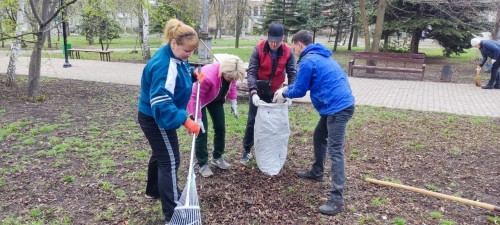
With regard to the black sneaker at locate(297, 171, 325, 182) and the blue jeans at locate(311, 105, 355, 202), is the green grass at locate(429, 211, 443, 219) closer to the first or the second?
the blue jeans at locate(311, 105, 355, 202)

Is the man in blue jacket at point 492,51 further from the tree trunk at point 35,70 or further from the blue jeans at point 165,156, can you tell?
the tree trunk at point 35,70

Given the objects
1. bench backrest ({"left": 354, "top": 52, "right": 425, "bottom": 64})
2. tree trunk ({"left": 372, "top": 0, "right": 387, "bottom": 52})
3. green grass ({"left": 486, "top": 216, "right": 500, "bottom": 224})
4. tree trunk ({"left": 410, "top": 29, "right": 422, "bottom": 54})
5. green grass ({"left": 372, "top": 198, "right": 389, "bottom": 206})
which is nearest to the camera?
green grass ({"left": 486, "top": 216, "right": 500, "bottom": 224})

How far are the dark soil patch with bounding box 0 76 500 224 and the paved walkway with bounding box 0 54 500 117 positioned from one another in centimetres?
123

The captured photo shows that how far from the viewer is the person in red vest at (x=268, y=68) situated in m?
3.75

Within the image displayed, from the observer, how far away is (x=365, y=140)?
5285mm

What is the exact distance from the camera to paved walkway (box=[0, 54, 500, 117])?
25.2ft

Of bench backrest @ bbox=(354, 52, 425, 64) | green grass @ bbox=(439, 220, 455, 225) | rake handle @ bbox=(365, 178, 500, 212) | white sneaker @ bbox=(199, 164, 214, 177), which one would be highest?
bench backrest @ bbox=(354, 52, 425, 64)

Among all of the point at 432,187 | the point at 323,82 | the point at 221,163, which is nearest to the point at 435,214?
the point at 432,187

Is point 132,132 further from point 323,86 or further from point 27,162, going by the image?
point 323,86

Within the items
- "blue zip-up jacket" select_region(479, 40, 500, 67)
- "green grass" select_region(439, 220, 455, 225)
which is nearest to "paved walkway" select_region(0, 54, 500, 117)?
"blue zip-up jacket" select_region(479, 40, 500, 67)

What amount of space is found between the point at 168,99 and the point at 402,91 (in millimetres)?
8661

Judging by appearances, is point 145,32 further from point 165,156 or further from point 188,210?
point 188,210

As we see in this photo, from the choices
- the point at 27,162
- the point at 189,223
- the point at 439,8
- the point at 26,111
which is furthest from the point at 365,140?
the point at 439,8

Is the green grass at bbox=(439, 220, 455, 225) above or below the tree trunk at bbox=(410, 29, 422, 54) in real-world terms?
below
